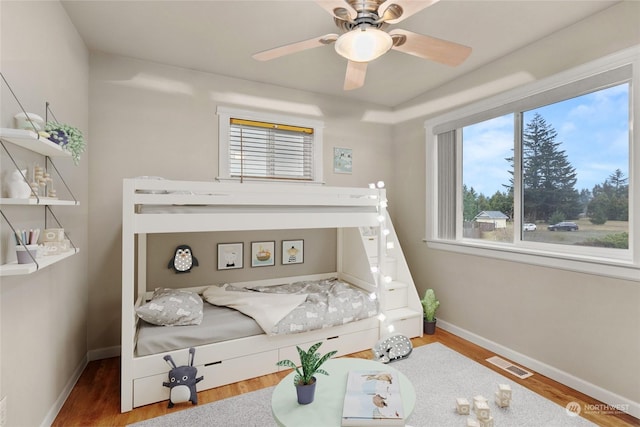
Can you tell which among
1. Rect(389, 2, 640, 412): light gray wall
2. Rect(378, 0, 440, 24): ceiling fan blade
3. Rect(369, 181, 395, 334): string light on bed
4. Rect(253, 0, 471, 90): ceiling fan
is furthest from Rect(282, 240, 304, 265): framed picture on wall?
Rect(378, 0, 440, 24): ceiling fan blade

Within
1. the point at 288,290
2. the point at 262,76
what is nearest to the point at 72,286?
the point at 288,290

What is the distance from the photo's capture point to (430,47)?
1.76 meters

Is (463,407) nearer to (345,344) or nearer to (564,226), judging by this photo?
(345,344)

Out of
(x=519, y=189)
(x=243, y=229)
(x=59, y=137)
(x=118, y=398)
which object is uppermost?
(x=59, y=137)

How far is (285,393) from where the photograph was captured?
5.17 feet

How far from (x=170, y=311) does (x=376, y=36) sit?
2186 mm

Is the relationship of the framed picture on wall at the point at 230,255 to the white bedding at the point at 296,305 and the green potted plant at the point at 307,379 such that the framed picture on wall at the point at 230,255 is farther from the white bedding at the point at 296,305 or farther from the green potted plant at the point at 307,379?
the green potted plant at the point at 307,379

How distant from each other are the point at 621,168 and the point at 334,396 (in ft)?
7.72

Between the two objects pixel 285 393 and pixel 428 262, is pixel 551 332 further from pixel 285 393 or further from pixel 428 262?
pixel 285 393

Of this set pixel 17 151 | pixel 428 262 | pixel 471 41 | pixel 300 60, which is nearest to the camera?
pixel 17 151

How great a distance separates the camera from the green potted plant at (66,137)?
5.26 feet

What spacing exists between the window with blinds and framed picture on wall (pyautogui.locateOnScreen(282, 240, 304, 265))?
71 centimetres

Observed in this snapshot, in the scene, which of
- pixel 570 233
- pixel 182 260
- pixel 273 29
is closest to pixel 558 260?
pixel 570 233

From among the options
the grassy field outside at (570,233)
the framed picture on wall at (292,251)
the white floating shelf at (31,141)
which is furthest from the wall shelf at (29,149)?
the grassy field outside at (570,233)
